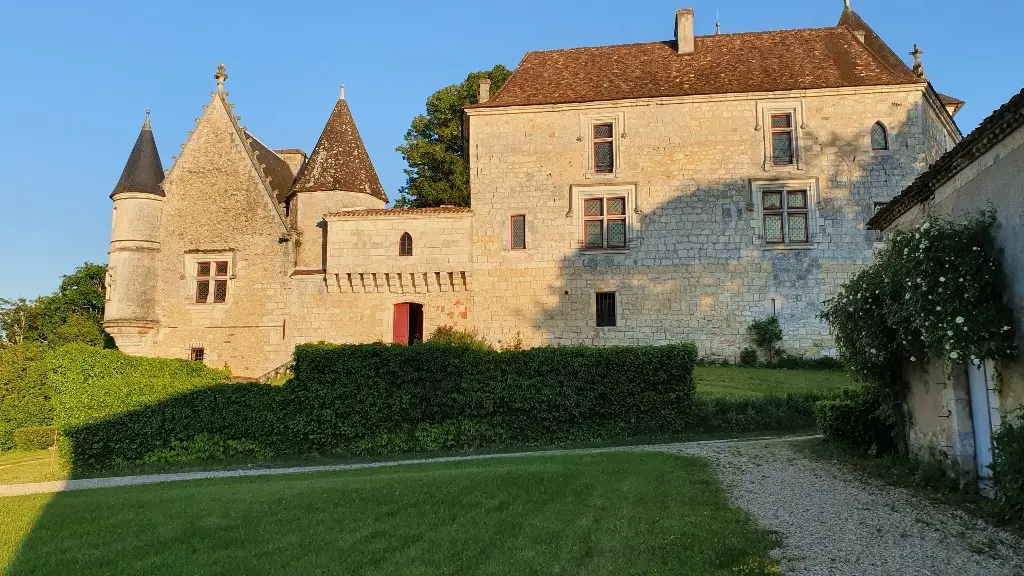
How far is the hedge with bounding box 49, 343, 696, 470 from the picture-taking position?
49.8 feet

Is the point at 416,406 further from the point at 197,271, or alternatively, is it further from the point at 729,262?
the point at 197,271

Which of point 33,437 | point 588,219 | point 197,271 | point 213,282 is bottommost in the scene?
point 33,437

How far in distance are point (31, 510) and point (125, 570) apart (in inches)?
182

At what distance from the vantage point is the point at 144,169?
26.9 meters

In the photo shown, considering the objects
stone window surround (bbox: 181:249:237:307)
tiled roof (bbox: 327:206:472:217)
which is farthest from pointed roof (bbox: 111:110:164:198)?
tiled roof (bbox: 327:206:472:217)

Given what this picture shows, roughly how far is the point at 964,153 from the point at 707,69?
18.0 m

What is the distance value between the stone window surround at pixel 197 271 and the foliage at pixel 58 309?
18.2 meters

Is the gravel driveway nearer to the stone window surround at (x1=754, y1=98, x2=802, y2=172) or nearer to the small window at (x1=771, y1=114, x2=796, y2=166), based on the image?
the stone window surround at (x1=754, y1=98, x2=802, y2=172)

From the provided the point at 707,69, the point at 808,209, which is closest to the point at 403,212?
the point at 707,69

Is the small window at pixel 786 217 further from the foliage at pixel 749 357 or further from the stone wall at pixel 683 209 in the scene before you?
the foliage at pixel 749 357

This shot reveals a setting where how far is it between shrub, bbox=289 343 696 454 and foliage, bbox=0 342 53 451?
9984 millimetres

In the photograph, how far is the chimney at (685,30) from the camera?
2622cm

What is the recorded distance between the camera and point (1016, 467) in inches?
271

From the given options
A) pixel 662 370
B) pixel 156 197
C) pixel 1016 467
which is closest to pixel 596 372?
pixel 662 370
